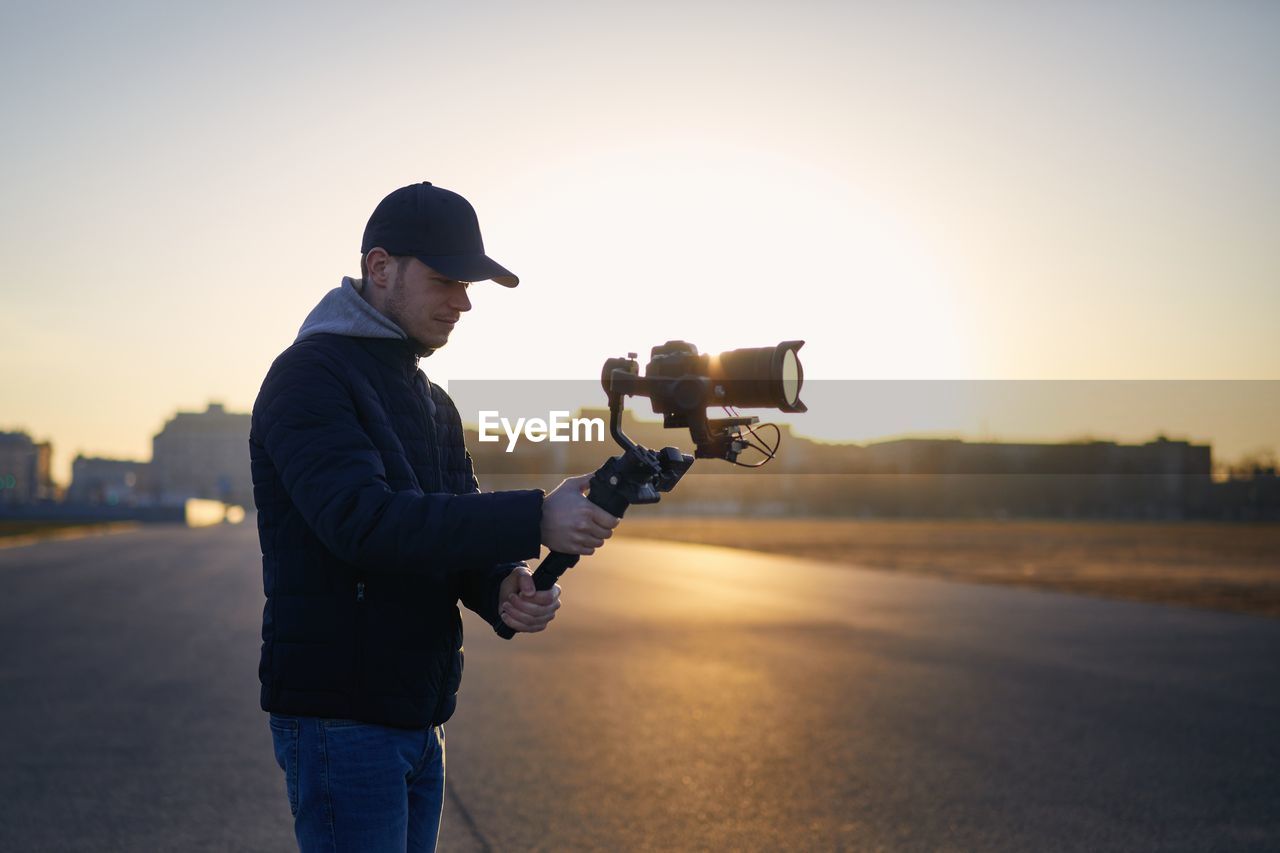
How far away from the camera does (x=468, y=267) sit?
2354mm

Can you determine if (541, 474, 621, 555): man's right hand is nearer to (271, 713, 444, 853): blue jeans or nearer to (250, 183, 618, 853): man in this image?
(250, 183, 618, 853): man

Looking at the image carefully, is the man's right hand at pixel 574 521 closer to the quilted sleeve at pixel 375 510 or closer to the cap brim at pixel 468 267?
the quilted sleeve at pixel 375 510

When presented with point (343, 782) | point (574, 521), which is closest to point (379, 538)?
point (574, 521)

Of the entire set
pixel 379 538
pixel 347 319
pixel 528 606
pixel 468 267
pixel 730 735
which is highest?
pixel 468 267

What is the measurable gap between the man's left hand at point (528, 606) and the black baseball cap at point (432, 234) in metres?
0.61

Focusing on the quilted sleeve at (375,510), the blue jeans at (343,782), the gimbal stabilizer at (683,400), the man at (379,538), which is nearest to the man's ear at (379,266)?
the man at (379,538)

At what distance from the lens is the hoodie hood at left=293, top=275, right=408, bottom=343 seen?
7.72 feet

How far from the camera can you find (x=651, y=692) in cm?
958

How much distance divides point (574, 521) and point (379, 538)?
1.09ft

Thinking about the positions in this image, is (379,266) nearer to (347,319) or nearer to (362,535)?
(347,319)

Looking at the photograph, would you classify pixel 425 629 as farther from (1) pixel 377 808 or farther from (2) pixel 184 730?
(2) pixel 184 730

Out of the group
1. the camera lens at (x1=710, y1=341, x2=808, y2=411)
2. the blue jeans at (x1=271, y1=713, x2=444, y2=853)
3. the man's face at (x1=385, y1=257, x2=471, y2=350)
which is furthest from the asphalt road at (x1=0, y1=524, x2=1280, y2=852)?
the camera lens at (x1=710, y1=341, x2=808, y2=411)

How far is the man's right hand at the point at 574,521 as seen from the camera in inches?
80.0

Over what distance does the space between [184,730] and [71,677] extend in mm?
2929
